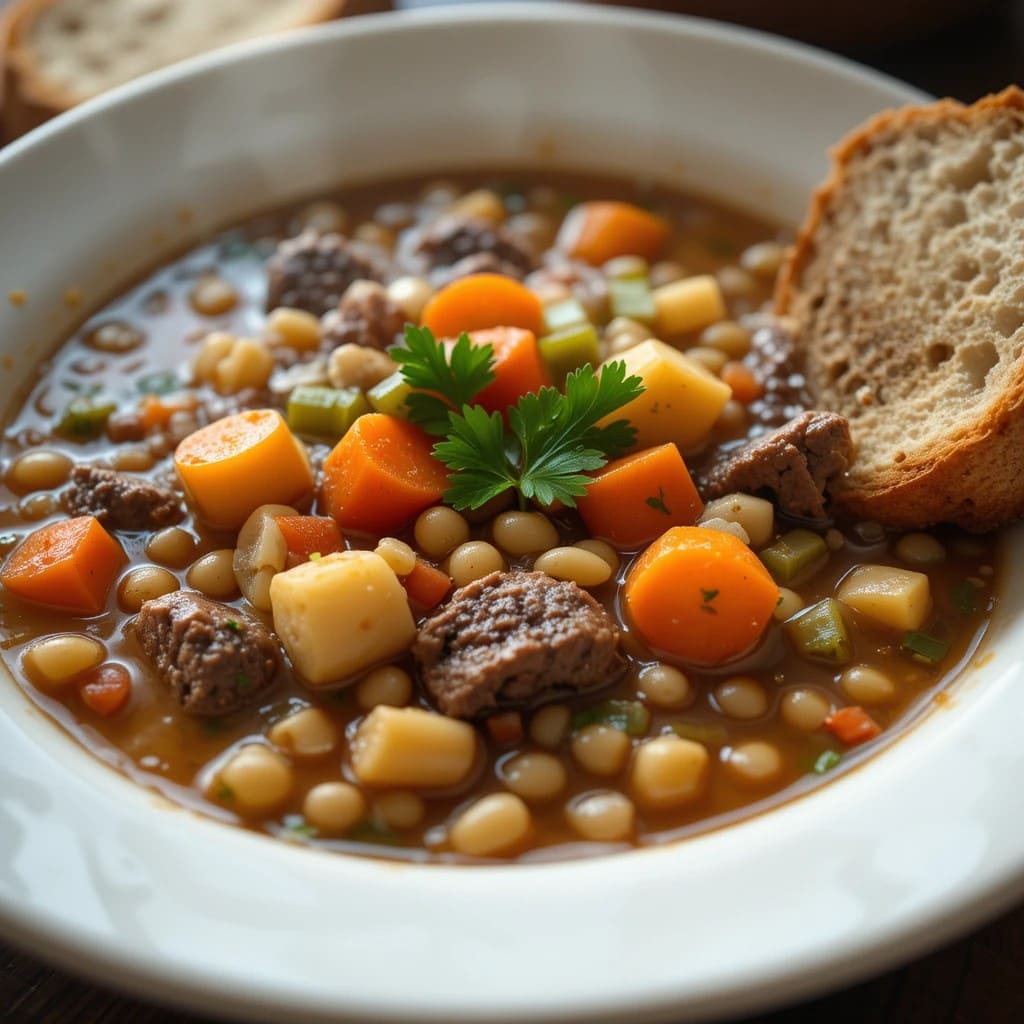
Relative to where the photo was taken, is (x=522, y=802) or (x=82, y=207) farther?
(x=82, y=207)

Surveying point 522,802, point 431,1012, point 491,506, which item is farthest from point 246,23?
point 431,1012

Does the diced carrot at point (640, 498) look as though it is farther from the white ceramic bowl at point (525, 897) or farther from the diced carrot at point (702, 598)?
the white ceramic bowl at point (525, 897)

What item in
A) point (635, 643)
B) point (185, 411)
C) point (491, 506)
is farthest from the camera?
point (185, 411)

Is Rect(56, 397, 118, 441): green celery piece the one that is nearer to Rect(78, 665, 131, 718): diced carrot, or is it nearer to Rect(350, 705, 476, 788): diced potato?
Rect(78, 665, 131, 718): diced carrot

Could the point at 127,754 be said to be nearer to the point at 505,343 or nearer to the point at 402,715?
the point at 402,715

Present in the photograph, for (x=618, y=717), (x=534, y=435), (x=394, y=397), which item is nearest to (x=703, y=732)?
(x=618, y=717)

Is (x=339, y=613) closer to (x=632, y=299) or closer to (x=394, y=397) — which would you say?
(x=394, y=397)

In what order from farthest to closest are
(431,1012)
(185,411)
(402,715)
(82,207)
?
1. (82,207)
2. (185,411)
3. (402,715)
4. (431,1012)

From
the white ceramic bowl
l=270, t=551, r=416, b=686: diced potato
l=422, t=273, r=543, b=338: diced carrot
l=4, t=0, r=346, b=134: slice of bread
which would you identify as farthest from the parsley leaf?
l=4, t=0, r=346, b=134: slice of bread
